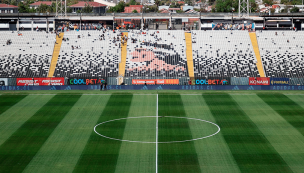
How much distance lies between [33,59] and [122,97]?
2588cm

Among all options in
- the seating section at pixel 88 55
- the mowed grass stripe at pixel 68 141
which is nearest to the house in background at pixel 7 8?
the seating section at pixel 88 55

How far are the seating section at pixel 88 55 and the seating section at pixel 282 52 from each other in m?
25.4

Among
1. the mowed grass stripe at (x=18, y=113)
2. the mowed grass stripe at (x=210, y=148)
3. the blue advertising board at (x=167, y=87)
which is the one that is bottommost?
the mowed grass stripe at (x=210, y=148)

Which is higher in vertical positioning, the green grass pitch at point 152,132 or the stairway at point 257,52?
the stairway at point 257,52

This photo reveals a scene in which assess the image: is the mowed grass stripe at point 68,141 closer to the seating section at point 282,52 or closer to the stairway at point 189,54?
the stairway at point 189,54

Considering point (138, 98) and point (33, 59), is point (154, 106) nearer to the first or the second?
point (138, 98)

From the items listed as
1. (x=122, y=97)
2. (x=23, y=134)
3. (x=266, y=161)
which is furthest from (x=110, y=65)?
(x=266, y=161)

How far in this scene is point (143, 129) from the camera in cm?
3603

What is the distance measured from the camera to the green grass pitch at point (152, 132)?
27.8 metres

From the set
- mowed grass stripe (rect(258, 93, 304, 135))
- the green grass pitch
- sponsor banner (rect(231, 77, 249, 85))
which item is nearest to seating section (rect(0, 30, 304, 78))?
sponsor banner (rect(231, 77, 249, 85))

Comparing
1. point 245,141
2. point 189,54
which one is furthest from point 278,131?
point 189,54

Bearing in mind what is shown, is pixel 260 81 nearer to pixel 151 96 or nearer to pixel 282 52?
pixel 282 52

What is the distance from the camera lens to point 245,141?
32281 millimetres

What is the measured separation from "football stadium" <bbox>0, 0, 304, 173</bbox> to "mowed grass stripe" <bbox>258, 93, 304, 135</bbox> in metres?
0.11
